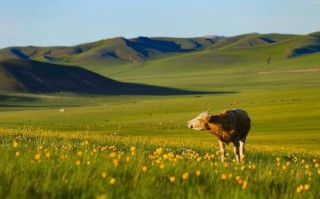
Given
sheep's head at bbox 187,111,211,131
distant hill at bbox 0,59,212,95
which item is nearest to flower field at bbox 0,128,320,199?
sheep's head at bbox 187,111,211,131

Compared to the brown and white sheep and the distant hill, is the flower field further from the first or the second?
the distant hill

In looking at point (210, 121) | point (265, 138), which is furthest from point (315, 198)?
point (265, 138)

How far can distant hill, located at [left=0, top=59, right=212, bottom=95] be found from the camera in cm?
14788

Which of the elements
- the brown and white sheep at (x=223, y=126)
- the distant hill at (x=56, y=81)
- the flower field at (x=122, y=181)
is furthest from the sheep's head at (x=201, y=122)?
the distant hill at (x=56, y=81)

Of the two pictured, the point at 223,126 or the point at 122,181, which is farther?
the point at 223,126

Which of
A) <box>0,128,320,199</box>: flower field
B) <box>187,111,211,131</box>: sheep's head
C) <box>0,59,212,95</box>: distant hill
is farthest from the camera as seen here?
<box>0,59,212,95</box>: distant hill

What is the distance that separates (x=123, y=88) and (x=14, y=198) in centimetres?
15627

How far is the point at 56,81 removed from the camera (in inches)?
6191

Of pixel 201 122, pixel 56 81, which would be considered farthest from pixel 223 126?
pixel 56 81

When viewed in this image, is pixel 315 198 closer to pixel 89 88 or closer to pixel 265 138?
pixel 265 138

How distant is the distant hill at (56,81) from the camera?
5822 inches

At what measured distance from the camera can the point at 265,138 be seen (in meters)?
42.5

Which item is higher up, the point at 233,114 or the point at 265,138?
the point at 233,114

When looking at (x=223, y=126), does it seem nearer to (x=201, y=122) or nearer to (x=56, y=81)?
(x=201, y=122)
